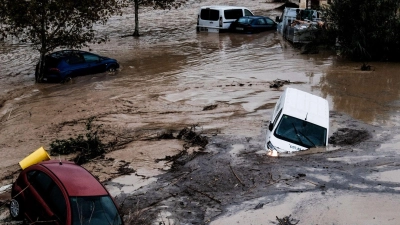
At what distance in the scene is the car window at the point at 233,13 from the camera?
3253 centimetres

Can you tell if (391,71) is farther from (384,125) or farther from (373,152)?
→ (373,152)

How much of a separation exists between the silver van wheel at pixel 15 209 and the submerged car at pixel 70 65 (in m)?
12.4

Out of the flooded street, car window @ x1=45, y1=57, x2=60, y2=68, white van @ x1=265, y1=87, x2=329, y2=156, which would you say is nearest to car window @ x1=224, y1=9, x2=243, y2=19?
the flooded street

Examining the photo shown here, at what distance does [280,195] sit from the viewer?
1035 centimetres

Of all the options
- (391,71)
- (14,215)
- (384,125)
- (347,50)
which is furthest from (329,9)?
(14,215)

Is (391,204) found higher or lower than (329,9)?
lower

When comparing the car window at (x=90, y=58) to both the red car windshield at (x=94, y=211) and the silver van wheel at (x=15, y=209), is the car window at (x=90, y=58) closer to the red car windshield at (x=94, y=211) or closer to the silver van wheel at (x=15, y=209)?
the silver van wheel at (x=15, y=209)

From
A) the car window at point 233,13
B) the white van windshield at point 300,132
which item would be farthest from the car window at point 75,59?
the car window at point 233,13

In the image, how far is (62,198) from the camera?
8266mm

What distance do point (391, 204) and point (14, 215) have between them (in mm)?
6586

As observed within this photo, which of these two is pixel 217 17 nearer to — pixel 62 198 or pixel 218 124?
pixel 218 124

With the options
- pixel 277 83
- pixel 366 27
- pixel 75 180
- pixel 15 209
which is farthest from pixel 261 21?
pixel 75 180

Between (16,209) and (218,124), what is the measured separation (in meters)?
7.35

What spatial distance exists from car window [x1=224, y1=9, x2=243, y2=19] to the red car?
24479mm
